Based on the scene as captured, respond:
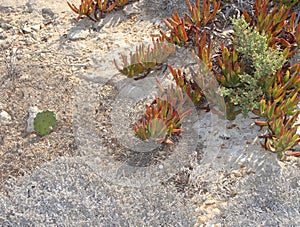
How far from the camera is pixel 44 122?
16.1ft

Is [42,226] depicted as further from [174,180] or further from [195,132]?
[195,132]

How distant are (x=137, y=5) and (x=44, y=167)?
272 centimetres

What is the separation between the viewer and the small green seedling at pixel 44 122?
4.88 meters

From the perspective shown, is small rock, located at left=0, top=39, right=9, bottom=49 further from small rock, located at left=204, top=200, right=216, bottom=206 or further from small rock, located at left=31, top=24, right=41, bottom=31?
small rock, located at left=204, top=200, right=216, bottom=206

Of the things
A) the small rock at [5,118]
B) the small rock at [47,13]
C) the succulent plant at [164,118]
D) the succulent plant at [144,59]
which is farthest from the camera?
the small rock at [47,13]

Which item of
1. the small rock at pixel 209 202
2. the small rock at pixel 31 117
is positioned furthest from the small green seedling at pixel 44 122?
the small rock at pixel 209 202

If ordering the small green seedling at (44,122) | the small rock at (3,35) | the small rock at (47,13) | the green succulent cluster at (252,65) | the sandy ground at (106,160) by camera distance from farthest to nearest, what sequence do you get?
the small rock at (47,13) < the small rock at (3,35) < the small green seedling at (44,122) < the green succulent cluster at (252,65) < the sandy ground at (106,160)

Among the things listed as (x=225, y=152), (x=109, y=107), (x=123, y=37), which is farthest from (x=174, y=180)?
(x=123, y=37)

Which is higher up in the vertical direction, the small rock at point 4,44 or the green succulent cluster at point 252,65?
the green succulent cluster at point 252,65

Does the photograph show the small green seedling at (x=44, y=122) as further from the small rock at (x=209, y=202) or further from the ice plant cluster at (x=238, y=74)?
the small rock at (x=209, y=202)

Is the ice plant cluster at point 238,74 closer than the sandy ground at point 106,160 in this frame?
No

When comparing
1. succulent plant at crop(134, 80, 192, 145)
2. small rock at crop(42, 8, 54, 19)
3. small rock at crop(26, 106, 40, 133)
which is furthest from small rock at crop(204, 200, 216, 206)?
small rock at crop(42, 8, 54, 19)

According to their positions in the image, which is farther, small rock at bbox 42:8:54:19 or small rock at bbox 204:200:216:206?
small rock at bbox 42:8:54:19

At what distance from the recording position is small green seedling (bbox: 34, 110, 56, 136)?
4.88 m
